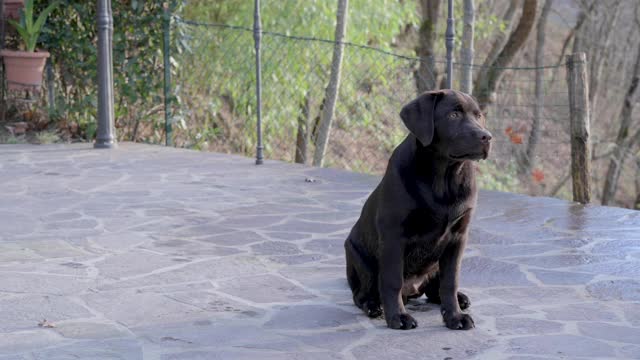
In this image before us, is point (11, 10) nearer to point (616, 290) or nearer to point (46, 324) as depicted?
point (46, 324)

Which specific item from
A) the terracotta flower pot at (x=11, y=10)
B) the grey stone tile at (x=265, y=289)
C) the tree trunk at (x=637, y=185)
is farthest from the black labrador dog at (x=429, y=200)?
the tree trunk at (x=637, y=185)

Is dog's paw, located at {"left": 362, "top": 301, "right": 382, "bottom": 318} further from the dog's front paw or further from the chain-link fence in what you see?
the chain-link fence

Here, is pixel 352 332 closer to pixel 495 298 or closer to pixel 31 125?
pixel 495 298

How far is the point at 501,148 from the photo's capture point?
37.8ft

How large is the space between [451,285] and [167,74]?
22.6 feet

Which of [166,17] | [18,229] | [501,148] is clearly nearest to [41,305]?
[18,229]

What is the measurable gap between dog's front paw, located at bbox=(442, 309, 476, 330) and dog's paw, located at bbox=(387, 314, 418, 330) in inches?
5.8

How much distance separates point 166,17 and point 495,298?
6605mm

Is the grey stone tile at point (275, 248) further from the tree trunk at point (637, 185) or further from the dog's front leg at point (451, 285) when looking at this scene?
the tree trunk at point (637, 185)

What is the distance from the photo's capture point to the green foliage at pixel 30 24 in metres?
9.80

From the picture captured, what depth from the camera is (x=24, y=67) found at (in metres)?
9.87

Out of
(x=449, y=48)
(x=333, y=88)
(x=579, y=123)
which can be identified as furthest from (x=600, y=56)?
(x=579, y=123)

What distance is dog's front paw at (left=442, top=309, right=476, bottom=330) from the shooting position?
3779 millimetres

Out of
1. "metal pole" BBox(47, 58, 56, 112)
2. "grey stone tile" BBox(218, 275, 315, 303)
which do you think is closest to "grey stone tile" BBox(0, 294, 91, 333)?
"grey stone tile" BBox(218, 275, 315, 303)
